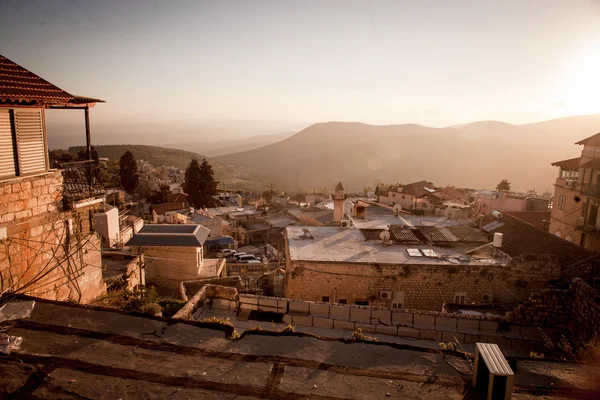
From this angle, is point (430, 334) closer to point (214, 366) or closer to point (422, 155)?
point (214, 366)

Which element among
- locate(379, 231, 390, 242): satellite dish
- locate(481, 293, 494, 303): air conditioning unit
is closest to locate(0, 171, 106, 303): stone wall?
locate(379, 231, 390, 242): satellite dish

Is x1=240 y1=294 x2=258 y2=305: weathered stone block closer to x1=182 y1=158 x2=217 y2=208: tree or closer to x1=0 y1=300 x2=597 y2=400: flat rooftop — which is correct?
x1=0 y1=300 x2=597 y2=400: flat rooftop

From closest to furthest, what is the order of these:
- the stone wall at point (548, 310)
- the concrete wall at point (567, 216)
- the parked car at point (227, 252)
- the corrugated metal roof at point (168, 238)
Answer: the stone wall at point (548, 310), the corrugated metal roof at point (168, 238), the concrete wall at point (567, 216), the parked car at point (227, 252)

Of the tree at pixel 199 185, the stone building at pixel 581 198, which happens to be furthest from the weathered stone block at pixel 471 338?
the tree at pixel 199 185

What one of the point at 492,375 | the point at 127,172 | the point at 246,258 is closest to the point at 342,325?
the point at 492,375

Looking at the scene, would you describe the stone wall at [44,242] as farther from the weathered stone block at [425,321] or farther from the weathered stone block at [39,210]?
the weathered stone block at [425,321]

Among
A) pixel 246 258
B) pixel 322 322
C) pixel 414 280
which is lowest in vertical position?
pixel 246 258
